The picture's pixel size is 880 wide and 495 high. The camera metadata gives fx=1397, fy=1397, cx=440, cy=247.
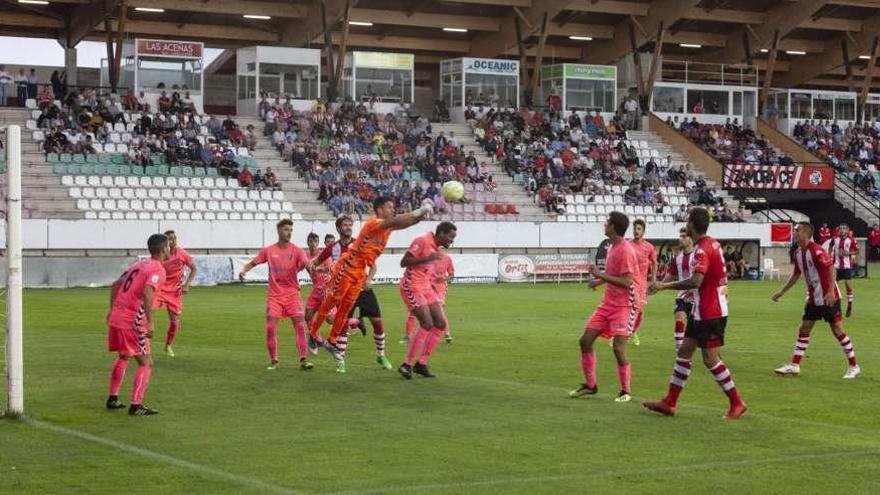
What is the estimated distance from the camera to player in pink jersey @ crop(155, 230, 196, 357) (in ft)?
68.0

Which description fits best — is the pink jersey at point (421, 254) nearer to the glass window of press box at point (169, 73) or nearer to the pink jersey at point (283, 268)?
the pink jersey at point (283, 268)

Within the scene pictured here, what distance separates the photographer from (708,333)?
13.6 m

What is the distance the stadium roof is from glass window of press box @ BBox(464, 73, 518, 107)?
8.17ft

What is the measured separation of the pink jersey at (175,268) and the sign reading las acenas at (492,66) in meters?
45.4

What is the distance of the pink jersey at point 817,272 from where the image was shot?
1783cm

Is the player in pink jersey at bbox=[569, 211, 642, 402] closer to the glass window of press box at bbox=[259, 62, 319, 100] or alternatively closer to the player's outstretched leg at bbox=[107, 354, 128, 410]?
the player's outstretched leg at bbox=[107, 354, 128, 410]

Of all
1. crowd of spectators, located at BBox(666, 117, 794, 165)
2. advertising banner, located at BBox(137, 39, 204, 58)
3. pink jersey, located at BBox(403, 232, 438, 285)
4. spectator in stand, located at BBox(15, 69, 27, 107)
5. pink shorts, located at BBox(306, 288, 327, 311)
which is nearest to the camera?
pink jersey, located at BBox(403, 232, 438, 285)

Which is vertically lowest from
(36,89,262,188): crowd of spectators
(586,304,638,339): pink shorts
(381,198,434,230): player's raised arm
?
(586,304,638,339): pink shorts

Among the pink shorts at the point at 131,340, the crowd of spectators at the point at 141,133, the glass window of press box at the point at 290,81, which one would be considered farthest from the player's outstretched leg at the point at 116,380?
the glass window of press box at the point at 290,81

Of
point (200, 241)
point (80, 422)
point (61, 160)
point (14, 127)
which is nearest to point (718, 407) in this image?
point (80, 422)

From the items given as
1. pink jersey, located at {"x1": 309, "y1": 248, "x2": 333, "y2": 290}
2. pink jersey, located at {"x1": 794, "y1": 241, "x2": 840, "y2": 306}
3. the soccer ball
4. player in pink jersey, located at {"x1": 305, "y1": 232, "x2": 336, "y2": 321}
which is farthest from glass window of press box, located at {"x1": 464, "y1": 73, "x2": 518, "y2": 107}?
the soccer ball

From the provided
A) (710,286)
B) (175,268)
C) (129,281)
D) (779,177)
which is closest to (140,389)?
(129,281)

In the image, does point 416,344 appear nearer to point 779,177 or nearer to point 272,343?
point 272,343

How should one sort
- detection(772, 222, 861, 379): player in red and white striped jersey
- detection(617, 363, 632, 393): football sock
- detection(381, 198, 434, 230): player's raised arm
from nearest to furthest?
detection(617, 363, 632, 393): football sock < detection(381, 198, 434, 230): player's raised arm < detection(772, 222, 861, 379): player in red and white striped jersey
